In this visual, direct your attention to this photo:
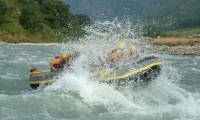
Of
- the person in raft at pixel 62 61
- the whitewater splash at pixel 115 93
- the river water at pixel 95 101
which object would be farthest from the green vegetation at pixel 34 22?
the river water at pixel 95 101

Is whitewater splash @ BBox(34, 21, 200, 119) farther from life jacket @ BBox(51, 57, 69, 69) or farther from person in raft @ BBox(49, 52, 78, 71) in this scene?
life jacket @ BBox(51, 57, 69, 69)

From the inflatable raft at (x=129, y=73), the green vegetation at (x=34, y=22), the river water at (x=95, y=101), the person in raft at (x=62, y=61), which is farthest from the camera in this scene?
the green vegetation at (x=34, y=22)

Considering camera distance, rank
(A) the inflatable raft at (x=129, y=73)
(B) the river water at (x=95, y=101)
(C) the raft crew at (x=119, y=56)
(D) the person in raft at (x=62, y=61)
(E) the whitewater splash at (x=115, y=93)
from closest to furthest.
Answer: (B) the river water at (x=95, y=101) → (E) the whitewater splash at (x=115, y=93) → (A) the inflatable raft at (x=129, y=73) → (C) the raft crew at (x=119, y=56) → (D) the person in raft at (x=62, y=61)

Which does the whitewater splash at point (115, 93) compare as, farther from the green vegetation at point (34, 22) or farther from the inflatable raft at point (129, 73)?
the green vegetation at point (34, 22)

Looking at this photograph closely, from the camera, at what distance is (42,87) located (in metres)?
18.6

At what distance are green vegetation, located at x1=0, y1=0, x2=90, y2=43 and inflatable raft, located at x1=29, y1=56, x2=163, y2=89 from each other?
147 ft

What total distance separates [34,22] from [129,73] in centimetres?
5751

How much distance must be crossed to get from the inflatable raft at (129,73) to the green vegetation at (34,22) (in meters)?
44.8

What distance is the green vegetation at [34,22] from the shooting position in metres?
66.9

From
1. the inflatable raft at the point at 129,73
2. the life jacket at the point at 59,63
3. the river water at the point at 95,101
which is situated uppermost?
the life jacket at the point at 59,63

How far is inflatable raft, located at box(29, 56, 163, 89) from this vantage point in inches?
686

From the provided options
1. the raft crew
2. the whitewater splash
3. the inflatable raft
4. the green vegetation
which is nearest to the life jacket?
the inflatable raft

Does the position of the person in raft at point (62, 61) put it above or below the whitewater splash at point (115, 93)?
above

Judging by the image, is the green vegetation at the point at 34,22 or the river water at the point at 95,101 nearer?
the river water at the point at 95,101
